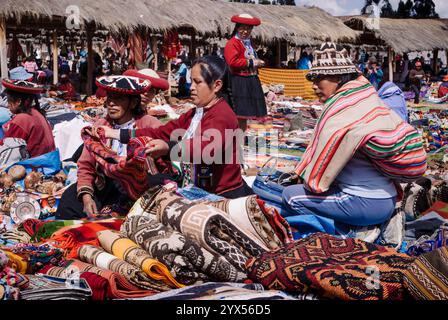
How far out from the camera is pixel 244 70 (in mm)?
7516

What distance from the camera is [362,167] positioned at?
3.17m

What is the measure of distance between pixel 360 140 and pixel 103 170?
1.69 meters

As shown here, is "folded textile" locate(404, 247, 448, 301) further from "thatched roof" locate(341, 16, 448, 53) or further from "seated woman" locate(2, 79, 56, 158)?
"thatched roof" locate(341, 16, 448, 53)

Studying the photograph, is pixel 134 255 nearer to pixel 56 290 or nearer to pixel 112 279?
pixel 112 279

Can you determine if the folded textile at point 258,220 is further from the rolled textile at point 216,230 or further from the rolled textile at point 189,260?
the rolled textile at point 189,260

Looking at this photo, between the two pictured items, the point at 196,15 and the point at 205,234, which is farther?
the point at 196,15

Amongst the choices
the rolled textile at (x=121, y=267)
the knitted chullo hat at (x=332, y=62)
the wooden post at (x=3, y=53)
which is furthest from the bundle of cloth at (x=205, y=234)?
the wooden post at (x=3, y=53)

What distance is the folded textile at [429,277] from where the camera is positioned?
89.8 inches

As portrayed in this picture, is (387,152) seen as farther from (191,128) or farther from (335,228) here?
(191,128)

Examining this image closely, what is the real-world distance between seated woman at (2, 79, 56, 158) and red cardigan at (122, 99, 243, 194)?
1885 mm

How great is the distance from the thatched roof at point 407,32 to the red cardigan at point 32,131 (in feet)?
56.8

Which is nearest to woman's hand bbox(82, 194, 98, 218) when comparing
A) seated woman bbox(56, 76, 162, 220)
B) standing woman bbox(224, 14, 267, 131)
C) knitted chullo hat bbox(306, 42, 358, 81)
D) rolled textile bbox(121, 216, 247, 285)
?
seated woman bbox(56, 76, 162, 220)

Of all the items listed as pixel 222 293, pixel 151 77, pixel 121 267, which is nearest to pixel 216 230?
pixel 222 293
